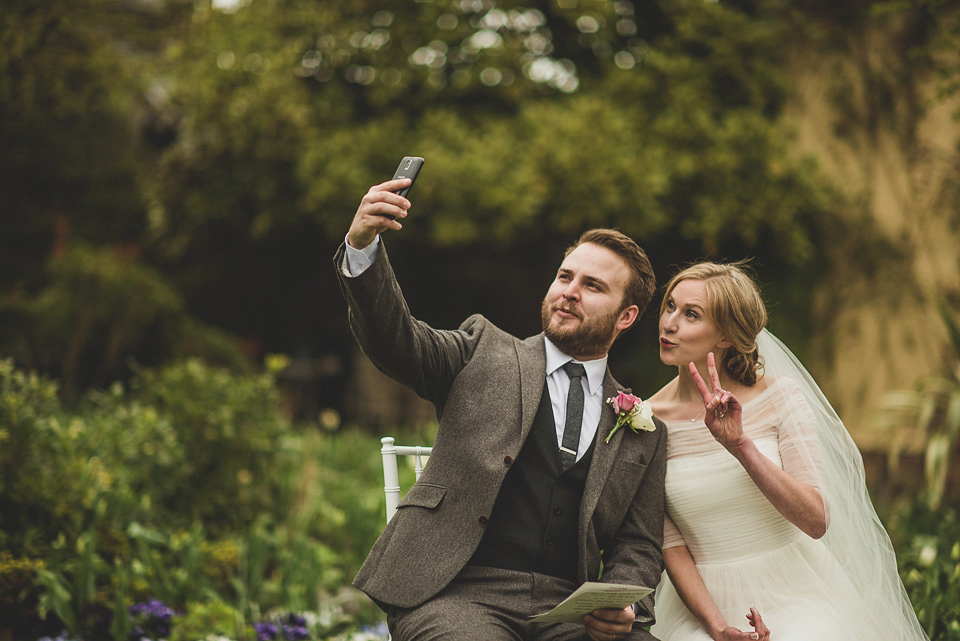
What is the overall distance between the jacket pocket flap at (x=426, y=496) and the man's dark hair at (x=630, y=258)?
84cm

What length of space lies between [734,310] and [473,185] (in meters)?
4.46

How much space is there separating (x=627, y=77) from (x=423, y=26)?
6.45 ft

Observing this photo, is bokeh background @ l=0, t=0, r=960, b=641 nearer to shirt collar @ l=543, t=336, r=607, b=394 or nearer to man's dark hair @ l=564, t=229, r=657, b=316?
shirt collar @ l=543, t=336, r=607, b=394

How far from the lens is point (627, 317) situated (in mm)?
2570

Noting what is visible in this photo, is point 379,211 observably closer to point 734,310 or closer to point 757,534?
point 734,310

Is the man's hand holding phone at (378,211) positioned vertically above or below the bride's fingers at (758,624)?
above

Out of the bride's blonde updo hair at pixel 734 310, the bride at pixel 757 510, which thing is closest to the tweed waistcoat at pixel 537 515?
the bride at pixel 757 510

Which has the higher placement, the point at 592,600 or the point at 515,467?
the point at 515,467

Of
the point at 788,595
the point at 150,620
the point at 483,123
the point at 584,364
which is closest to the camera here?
the point at 788,595

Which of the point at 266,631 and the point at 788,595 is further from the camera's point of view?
the point at 266,631

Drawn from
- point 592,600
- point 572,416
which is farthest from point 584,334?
point 592,600

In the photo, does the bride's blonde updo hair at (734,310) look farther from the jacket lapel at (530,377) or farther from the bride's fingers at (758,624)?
the bride's fingers at (758,624)

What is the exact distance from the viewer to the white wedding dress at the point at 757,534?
241cm

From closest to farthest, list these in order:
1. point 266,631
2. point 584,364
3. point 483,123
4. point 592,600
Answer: point 592,600 → point 584,364 → point 266,631 → point 483,123
